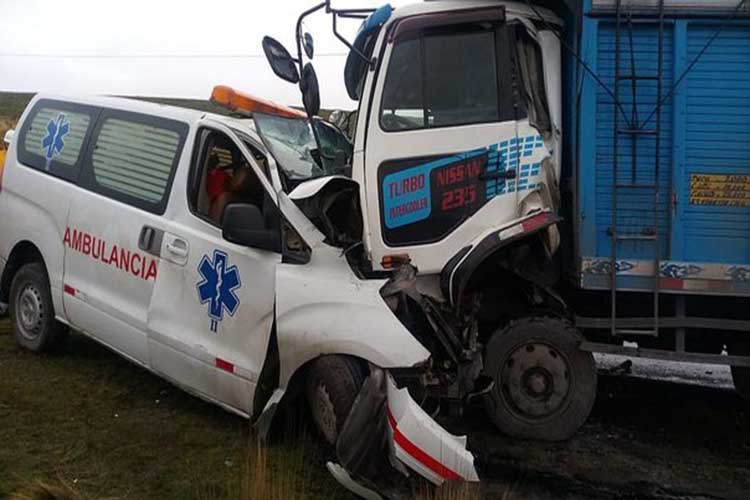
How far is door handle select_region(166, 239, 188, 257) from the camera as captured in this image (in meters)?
4.89

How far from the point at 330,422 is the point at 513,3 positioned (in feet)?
9.54

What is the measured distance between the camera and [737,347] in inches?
203

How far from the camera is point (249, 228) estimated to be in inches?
177

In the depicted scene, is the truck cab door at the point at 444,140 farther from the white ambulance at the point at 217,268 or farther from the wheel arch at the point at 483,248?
the white ambulance at the point at 217,268

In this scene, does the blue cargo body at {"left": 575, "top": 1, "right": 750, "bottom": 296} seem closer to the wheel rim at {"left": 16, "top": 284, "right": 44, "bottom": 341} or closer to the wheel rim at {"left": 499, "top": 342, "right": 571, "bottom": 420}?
the wheel rim at {"left": 499, "top": 342, "right": 571, "bottom": 420}

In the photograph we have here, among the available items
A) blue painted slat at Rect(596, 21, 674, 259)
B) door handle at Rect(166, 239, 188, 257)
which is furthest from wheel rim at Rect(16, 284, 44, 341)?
blue painted slat at Rect(596, 21, 674, 259)

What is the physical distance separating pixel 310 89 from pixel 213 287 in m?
1.46

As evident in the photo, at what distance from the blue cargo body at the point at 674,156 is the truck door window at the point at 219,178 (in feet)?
7.07

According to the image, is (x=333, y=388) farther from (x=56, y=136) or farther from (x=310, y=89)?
(x=56, y=136)

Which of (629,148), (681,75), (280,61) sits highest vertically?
(280,61)

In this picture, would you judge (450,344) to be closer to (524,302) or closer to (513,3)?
(524,302)

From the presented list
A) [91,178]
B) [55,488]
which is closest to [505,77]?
[91,178]

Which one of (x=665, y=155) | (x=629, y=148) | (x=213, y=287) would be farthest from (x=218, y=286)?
(x=665, y=155)

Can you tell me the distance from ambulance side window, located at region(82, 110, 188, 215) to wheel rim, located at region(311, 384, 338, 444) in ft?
5.63
